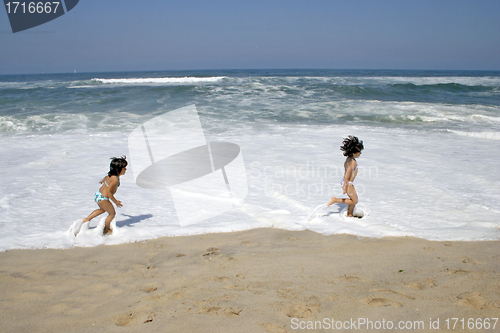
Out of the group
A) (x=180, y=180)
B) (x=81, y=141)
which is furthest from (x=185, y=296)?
(x=81, y=141)

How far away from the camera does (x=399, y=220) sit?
→ 4.36m

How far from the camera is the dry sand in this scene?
96.7 inches

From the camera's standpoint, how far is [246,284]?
2.94 meters

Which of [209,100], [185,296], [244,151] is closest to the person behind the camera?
[185,296]

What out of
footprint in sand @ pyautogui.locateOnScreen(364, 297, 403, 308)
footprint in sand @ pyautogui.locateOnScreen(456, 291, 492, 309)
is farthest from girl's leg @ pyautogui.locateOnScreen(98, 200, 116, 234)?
footprint in sand @ pyautogui.locateOnScreen(456, 291, 492, 309)

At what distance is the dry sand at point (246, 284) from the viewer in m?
2.46

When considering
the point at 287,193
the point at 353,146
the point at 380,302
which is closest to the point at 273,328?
the point at 380,302

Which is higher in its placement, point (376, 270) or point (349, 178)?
point (349, 178)

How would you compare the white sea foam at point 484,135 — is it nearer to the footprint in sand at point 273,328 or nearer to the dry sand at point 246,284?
the dry sand at point 246,284

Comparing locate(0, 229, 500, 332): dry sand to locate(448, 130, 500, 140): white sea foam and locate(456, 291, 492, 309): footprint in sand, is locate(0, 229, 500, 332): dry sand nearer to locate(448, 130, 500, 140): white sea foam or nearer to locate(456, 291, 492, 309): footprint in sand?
locate(456, 291, 492, 309): footprint in sand

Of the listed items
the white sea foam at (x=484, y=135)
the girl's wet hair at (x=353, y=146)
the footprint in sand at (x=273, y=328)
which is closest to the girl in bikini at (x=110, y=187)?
the footprint in sand at (x=273, y=328)

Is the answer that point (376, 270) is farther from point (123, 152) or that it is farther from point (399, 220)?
point (123, 152)

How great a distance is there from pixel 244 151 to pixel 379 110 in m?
9.93

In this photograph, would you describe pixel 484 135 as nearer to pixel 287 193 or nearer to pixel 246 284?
pixel 287 193
